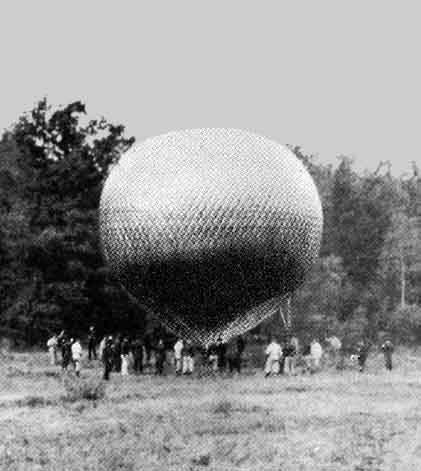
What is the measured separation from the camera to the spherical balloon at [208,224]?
23250 mm

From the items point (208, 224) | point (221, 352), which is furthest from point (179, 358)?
point (208, 224)

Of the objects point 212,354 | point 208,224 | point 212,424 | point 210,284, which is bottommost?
point 212,424

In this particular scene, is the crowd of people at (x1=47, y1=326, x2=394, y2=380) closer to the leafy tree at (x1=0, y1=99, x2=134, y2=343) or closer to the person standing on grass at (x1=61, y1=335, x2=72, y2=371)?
the person standing on grass at (x1=61, y1=335, x2=72, y2=371)

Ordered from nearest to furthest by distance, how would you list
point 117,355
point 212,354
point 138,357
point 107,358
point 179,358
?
point 107,358 → point 179,358 → point 117,355 → point 212,354 → point 138,357

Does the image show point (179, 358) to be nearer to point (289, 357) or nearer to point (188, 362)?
point (188, 362)

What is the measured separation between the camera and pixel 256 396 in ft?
65.9

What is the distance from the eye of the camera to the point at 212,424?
1555 centimetres

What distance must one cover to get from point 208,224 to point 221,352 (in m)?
4.32

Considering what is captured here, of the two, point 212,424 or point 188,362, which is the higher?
point 188,362

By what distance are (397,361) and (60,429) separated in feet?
66.4

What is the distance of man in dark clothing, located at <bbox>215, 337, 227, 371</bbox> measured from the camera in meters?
Answer: 25.7

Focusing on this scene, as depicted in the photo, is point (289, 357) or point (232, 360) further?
point (289, 357)

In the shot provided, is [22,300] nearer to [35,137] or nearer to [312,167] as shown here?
[35,137]

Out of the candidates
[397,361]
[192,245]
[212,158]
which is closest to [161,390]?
[192,245]
